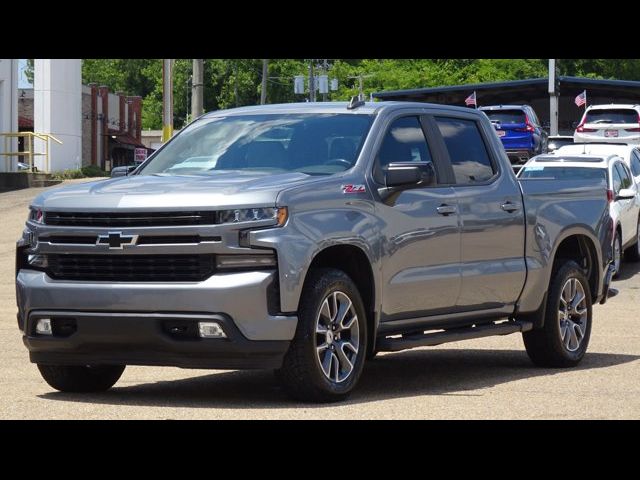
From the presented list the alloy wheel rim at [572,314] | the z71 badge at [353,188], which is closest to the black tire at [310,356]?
the z71 badge at [353,188]

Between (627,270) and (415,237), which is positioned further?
(627,270)

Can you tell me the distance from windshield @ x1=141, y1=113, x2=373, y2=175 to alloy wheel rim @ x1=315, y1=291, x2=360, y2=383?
37.4 inches

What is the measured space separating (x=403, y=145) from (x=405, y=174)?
2.31 ft

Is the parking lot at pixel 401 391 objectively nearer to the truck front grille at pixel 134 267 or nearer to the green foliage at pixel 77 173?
the truck front grille at pixel 134 267

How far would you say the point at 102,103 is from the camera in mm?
77438

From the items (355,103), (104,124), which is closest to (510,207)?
(355,103)

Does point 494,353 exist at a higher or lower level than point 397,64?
lower

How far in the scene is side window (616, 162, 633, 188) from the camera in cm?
2414

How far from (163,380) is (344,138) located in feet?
7.69

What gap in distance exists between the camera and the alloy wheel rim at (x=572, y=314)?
11961 mm

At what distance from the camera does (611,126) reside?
39906mm

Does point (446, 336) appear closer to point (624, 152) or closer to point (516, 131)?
point (624, 152)
